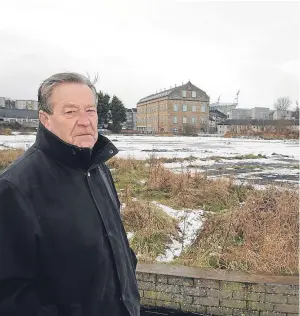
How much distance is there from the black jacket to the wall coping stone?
1.84m

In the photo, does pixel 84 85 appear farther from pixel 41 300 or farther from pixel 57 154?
pixel 41 300

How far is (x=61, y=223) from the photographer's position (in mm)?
1559

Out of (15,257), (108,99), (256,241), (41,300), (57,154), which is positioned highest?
(108,99)

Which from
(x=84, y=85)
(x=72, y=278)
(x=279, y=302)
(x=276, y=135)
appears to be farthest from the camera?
(x=276, y=135)

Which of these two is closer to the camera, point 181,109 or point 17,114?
point 181,109

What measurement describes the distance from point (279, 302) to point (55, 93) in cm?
307

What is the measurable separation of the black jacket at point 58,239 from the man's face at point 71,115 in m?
0.05

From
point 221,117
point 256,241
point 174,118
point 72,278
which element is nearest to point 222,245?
point 256,241

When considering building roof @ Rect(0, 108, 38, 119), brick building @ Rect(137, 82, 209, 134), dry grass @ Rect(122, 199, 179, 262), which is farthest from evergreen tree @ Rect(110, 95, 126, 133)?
dry grass @ Rect(122, 199, 179, 262)

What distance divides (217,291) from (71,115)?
2679mm

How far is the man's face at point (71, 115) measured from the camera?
5.49 ft

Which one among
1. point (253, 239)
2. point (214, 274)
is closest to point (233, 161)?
point (253, 239)

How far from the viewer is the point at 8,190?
1.50 meters

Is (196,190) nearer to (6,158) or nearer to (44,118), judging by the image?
(44,118)
